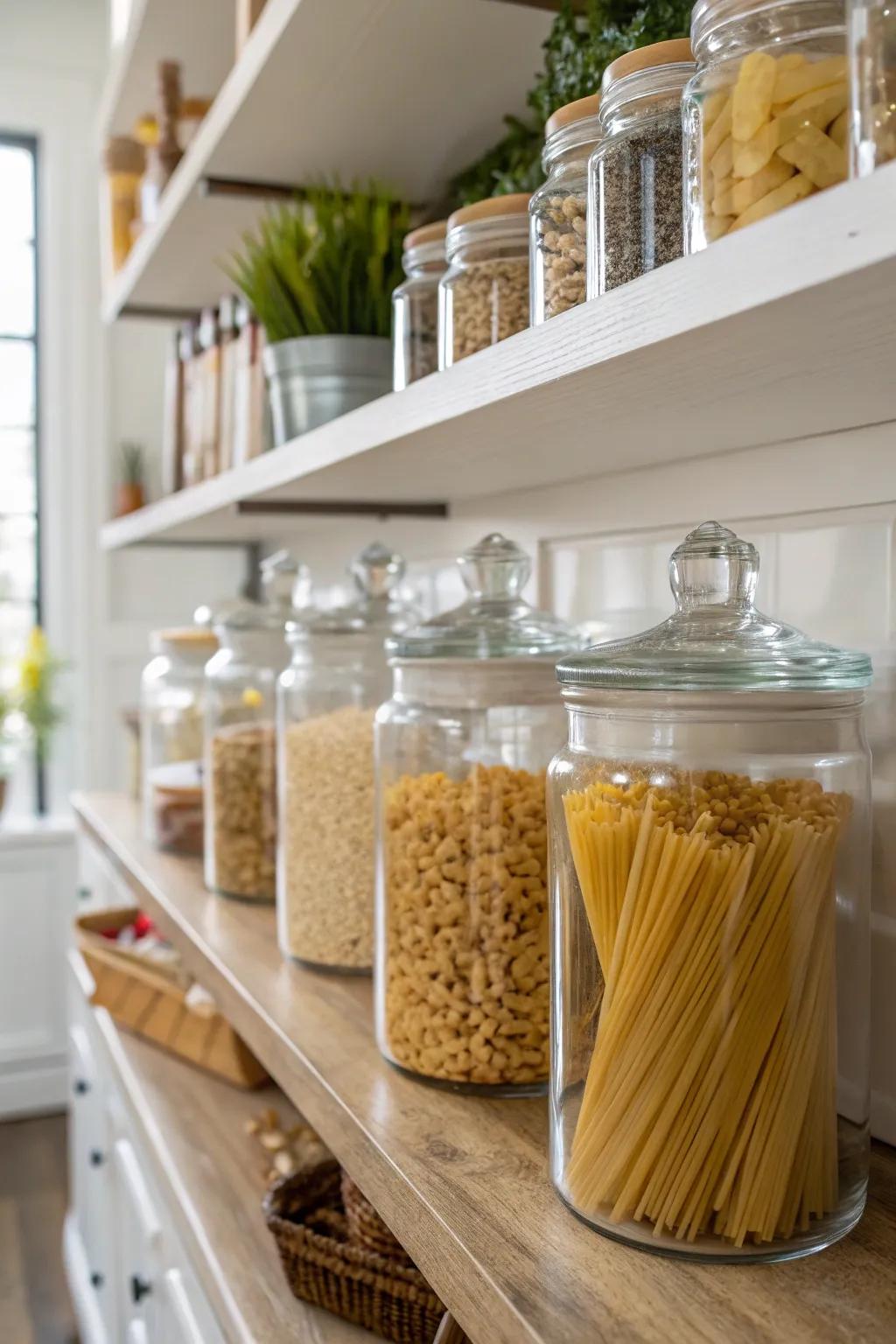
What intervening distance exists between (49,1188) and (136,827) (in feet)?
3.91

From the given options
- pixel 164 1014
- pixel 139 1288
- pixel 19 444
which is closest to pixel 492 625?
pixel 164 1014

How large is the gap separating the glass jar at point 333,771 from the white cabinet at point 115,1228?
0.35 m

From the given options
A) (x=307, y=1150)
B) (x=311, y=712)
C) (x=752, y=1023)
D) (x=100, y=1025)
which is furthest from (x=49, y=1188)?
(x=752, y=1023)

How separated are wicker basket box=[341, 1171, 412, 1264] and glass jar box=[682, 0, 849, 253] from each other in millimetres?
758

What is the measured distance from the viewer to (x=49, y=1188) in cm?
270

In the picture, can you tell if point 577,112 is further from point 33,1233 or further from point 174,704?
point 33,1233

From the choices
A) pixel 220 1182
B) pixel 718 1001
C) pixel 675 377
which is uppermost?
pixel 675 377

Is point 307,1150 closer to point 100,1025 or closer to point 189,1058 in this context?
point 189,1058

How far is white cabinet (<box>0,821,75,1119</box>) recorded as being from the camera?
3010 mm

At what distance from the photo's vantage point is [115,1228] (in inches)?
68.4

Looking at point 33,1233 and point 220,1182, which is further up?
point 220,1182

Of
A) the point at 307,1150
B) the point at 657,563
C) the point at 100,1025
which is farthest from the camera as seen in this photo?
the point at 100,1025

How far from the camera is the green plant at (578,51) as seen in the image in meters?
0.80

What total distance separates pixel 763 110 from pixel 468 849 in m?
0.51
